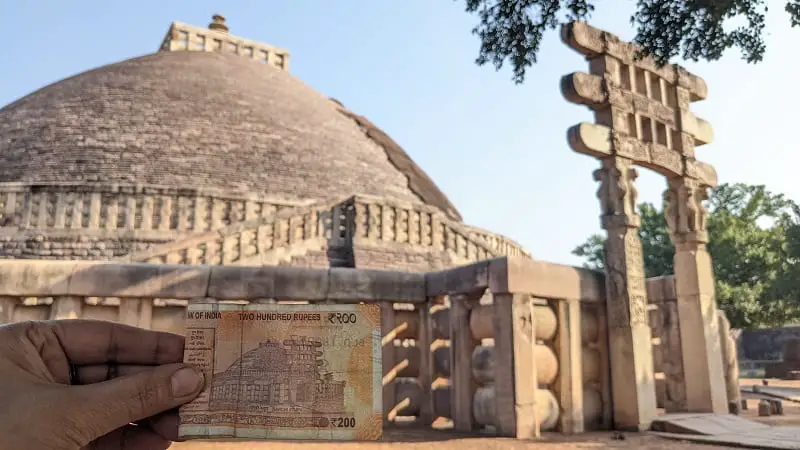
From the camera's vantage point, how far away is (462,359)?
6.37 metres

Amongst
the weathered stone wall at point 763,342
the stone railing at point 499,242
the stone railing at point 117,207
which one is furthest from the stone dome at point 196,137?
the weathered stone wall at point 763,342

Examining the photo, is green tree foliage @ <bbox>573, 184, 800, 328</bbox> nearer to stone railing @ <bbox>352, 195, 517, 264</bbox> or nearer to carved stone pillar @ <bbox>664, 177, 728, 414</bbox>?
stone railing @ <bbox>352, 195, 517, 264</bbox>

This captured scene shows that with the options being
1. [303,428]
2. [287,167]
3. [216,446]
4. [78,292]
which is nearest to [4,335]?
[303,428]

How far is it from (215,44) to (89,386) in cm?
3802

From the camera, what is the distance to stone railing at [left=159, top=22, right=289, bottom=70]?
3588 cm

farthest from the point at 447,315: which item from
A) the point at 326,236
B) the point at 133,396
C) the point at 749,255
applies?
the point at 749,255

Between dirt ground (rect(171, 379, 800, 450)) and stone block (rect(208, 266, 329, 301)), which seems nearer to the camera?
dirt ground (rect(171, 379, 800, 450))

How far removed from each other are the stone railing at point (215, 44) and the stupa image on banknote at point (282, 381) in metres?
35.9

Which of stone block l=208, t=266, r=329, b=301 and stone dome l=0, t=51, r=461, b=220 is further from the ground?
stone dome l=0, t=51, r=461, b=220

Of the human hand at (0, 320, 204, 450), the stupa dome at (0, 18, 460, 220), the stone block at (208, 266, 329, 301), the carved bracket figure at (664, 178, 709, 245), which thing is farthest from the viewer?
the stupa dome at (0, 18, 460, 220)

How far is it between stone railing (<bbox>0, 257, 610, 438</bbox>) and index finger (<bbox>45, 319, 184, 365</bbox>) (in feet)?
10.9

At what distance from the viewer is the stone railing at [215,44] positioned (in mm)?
35875

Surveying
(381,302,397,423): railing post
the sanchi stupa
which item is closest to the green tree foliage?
the sanchi stupa

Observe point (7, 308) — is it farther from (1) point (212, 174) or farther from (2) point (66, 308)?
(1) point (212, 174)
